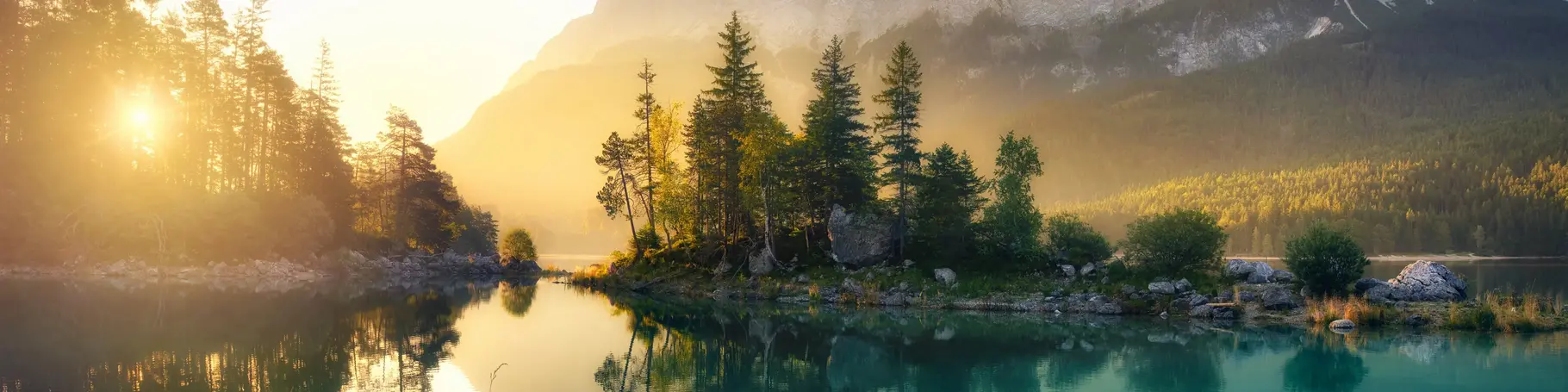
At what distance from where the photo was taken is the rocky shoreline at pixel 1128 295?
36406mm

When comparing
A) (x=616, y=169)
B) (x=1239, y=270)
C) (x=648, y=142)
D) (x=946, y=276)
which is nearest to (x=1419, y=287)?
(x=1239, y=270)

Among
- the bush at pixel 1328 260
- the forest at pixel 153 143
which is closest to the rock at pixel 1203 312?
the bush at pixel 1328 260

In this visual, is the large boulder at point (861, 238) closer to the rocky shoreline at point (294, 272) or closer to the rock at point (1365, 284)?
the rock at point (1365, 284)

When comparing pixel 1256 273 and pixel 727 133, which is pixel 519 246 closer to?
pixel 727 133

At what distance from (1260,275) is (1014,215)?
45.7ft

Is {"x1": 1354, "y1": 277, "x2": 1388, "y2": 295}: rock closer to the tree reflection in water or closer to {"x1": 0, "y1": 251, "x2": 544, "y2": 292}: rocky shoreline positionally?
the tree reflection in water

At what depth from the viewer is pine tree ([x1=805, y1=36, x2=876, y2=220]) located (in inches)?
2127

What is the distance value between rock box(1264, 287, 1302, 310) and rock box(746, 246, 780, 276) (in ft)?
97.1

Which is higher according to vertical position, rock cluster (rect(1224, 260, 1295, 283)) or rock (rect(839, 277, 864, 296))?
rock cluster (rect(1224, 260, 1295, 283))

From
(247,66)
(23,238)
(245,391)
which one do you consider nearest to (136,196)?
(23,238)

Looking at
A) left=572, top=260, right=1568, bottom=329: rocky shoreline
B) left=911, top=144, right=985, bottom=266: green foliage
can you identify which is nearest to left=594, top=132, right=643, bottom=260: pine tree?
left=572, top=260, right=1568, bottom=329: rocky shoreline

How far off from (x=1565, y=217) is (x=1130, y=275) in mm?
138553

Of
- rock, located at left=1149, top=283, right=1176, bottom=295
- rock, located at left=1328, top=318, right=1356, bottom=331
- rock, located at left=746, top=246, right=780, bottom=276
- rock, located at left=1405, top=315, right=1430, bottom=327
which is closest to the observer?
rock, located at left=1328, top=318, right=1356, bottom=331

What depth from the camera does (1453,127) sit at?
575 feet
